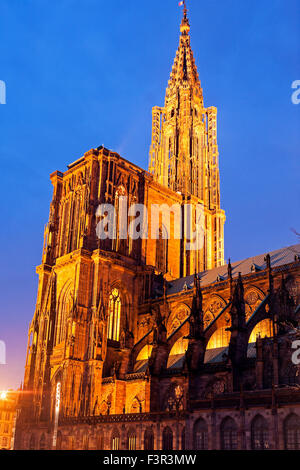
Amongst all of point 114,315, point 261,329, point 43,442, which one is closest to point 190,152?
point 114,315

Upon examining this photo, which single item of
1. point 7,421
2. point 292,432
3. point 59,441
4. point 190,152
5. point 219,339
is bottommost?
point 59,441

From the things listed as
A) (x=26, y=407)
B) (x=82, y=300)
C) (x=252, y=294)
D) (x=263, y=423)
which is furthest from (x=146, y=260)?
(x=263, y=423)

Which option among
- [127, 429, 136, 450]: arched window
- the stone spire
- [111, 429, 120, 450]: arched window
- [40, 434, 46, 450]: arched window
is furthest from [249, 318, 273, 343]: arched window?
the stone spire

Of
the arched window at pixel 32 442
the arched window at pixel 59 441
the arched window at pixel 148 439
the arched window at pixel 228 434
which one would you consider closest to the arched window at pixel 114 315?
the arched window at pixel 59 441

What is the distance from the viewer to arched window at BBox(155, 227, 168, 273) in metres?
63.6

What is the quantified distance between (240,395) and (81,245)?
28058mm

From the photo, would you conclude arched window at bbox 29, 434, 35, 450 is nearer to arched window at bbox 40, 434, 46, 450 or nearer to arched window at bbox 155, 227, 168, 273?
arched window at bbox 40, 434, 46, 450

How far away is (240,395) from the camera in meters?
32.6

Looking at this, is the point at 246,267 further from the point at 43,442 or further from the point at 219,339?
the point at 43,442

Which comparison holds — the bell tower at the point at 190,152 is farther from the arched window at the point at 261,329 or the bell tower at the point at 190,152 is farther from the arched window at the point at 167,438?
the arched window at the point at 167,438

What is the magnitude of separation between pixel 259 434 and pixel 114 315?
26988 millimetres

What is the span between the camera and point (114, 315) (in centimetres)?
5575

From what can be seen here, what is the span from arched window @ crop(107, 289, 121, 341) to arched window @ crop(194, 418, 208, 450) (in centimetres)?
2135
